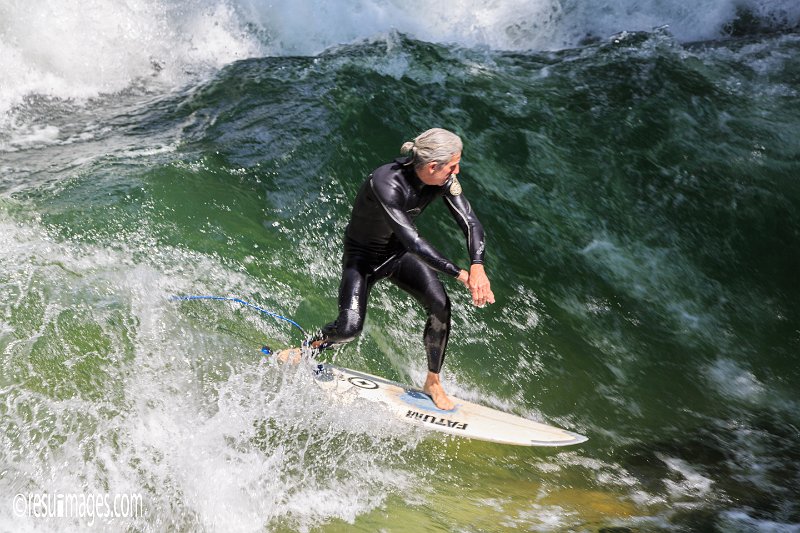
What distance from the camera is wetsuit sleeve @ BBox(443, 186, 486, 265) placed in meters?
4.48

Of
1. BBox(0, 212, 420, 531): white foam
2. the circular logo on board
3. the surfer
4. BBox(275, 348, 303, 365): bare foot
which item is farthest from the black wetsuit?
BBox(0, 212, 420, 531): white foam

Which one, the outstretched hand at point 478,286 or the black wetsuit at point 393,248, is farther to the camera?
the black wetsuit at point 393,248

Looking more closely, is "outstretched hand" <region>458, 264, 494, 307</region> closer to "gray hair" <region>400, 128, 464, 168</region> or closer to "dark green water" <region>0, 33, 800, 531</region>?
"gray hair" <region>400, 128, 464, 168</region>

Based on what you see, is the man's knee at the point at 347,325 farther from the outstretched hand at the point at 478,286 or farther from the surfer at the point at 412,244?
the outstretched hand at the point at 478,286

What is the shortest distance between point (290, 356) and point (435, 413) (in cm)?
104

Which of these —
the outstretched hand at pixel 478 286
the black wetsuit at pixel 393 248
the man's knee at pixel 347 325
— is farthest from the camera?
the man's knee at pixel 347 325

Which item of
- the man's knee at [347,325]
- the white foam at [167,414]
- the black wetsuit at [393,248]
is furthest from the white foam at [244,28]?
the man's knee at [347,325]

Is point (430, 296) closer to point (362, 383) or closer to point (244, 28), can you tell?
point (362, 383)

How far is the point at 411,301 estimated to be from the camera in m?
6.23

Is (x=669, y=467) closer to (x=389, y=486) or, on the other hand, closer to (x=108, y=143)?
(x=389, y=486)

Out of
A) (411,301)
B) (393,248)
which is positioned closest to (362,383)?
(393,248)

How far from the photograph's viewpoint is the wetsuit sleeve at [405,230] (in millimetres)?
4180

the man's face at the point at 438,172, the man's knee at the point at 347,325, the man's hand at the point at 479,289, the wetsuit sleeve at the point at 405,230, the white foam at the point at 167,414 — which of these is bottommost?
the white foam at the point at 167,414

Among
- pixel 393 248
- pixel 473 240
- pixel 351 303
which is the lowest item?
pixel 351 303
